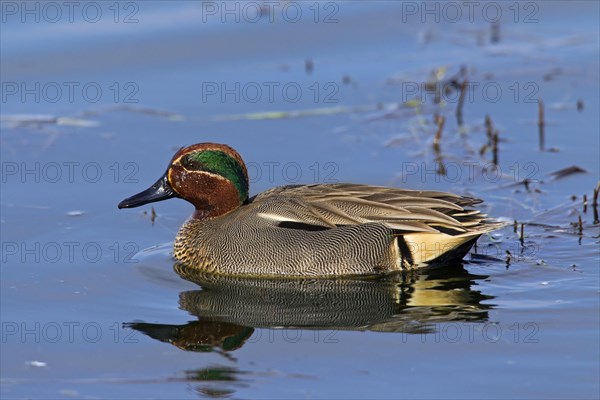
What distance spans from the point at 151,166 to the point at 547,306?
468cm

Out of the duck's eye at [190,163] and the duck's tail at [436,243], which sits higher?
the duck's eye at [190,163]

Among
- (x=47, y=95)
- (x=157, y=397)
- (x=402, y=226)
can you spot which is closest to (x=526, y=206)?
(x=402, y=226)

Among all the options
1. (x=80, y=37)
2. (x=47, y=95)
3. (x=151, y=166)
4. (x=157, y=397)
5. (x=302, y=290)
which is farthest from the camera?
(x=80, y=37)

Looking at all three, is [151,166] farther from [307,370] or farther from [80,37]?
[307,370]

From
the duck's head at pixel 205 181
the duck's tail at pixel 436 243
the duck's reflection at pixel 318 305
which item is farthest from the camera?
the duck's head at pixel 205 181

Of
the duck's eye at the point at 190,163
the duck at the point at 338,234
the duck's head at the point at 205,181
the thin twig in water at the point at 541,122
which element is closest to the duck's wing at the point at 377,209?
the duck at the point at 338,234

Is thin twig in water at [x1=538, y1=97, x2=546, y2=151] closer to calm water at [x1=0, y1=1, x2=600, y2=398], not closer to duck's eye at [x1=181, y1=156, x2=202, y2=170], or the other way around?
calm water at [x1=0, y1=1, x2=600, y2=398]

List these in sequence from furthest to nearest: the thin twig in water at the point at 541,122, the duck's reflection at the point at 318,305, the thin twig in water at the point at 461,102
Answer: the thin twig in water at the point at 461,102 < the thin twig in water at the point at 541,122 < the duck's reflection at the point at 318,305

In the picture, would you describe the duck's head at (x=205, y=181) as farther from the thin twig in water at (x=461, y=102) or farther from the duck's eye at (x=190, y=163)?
the thin twig in water at (x=461, y=102)

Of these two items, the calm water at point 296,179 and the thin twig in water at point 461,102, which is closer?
the calm water at point 296,179

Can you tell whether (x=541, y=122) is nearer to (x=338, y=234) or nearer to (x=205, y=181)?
(x=338, y=234)

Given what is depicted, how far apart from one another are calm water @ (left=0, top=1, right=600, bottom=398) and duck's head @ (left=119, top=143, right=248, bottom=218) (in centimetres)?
48

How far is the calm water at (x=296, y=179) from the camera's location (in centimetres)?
776

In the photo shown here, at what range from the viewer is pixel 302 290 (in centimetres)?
934
